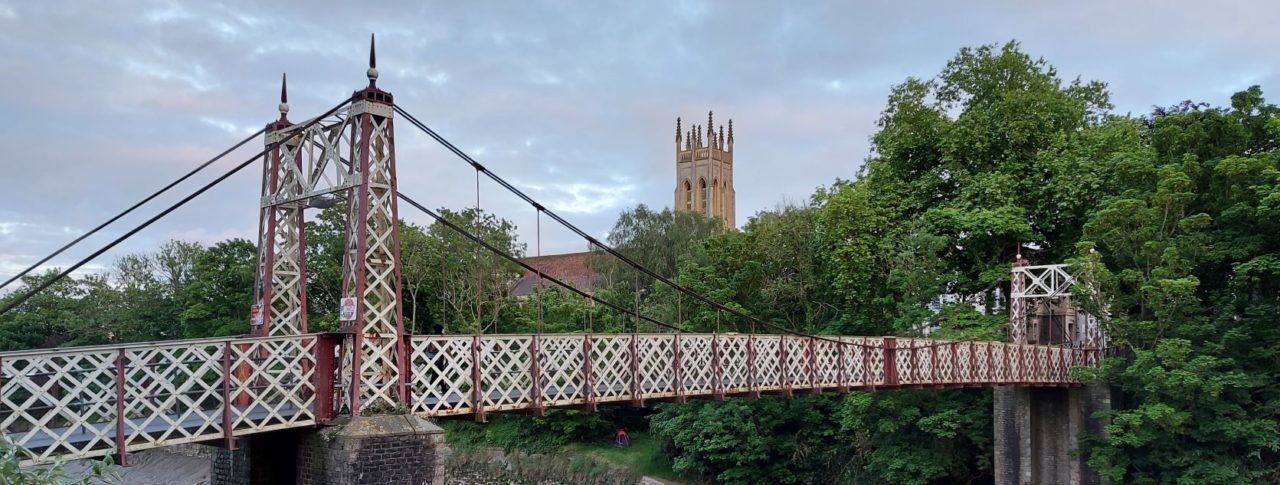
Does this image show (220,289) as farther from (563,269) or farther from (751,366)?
(563,269)

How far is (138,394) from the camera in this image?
10.6m

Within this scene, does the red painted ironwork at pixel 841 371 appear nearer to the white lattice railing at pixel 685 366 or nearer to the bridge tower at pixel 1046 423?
the white lattice railing at pixel 685 366

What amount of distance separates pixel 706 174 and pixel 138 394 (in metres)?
70.2

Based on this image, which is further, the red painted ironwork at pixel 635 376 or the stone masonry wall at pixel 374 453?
the red painted ironwork at pixel 635 376

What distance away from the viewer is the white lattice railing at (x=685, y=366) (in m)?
13.3

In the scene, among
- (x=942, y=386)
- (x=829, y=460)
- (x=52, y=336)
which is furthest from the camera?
(x=52, y=336)

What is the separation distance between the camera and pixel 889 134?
31.2m

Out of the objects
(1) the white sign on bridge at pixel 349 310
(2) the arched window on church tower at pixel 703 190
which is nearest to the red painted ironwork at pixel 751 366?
(1) the white sign on bridge at pixel 349 310

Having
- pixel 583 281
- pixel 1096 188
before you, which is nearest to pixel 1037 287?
pixel 1096 188

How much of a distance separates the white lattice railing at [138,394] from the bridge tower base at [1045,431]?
676 inches

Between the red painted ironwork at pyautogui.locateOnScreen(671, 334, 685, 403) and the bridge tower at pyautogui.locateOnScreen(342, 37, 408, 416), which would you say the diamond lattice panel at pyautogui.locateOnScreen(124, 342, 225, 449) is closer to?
the bridge tower at pyautogui.locateOnScreen(342, 37, 408, 416)

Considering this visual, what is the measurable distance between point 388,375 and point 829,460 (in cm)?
1928

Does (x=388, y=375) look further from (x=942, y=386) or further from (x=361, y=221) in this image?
(x=942, y=386)

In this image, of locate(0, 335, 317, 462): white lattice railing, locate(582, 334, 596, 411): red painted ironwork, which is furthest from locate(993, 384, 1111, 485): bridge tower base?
locate(0, 335, 317, 462): white lattice railing
